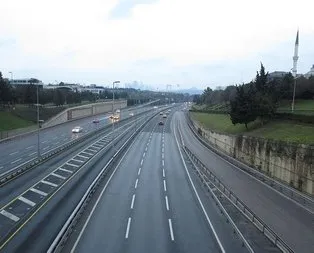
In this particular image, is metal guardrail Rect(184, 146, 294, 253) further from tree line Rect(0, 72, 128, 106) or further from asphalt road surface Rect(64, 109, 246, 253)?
tree line Rect(0, 72, 128, 106)

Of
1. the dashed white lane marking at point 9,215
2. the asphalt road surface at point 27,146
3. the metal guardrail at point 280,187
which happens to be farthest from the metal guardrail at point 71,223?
the metal guardrail at point 280,187

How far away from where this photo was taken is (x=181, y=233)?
24344 millimetres

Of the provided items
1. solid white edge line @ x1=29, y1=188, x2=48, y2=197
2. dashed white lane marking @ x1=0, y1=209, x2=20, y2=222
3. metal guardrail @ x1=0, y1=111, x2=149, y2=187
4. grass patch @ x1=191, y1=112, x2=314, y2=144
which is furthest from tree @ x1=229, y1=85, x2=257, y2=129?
dashed white lane marking @ x1=0, y1=209, x2=20, y2=222

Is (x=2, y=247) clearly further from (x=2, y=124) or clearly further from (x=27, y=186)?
(x=2, y=124)

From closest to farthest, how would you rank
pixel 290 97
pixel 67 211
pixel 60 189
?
1. pixel 67 211
2. pixel 60 189
3. pixel 290 97

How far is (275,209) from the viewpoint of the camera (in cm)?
2952

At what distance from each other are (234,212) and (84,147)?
37.8 meters

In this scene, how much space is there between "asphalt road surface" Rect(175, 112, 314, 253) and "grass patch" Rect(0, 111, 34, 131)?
44.0 meters

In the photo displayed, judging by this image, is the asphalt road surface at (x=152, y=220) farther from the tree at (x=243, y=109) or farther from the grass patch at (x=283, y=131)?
the tree at (x=243, y=109)

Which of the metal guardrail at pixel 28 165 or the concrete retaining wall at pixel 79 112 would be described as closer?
the metal guardrail at pixel 28 165

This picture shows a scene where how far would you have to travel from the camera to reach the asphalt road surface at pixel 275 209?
23.7 metres

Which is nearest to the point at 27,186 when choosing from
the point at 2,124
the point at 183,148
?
the point at 183,148

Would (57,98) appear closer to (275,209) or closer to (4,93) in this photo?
(4,93)

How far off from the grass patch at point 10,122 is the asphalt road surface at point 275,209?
43988 mm
